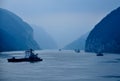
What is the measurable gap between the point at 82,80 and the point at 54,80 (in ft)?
21.8

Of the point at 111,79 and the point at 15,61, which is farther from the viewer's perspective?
the point at 15,61

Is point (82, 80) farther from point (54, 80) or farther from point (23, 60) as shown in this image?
point (23, 60)

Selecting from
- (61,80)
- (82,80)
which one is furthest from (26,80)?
(82,80)

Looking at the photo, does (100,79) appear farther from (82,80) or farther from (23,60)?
(23,60)

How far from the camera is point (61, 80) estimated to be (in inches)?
2948

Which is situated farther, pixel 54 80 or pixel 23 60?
pixel 23 60

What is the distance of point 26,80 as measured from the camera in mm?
74188

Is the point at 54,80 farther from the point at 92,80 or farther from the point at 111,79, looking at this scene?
the point at 111,79

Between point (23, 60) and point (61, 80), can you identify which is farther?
point (23, 60)

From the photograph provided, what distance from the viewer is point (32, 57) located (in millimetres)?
168125

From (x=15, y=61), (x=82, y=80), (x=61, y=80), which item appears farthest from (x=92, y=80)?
(x=15, y=61)

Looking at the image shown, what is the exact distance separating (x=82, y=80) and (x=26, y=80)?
1320 cm

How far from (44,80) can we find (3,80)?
379 inches

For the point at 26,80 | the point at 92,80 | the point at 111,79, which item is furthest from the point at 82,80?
the point at 26,80
